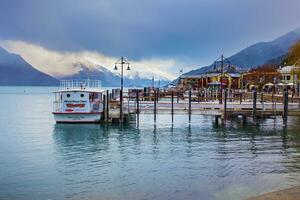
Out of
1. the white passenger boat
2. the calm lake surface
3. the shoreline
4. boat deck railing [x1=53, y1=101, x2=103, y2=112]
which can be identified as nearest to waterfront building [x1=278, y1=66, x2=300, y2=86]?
the calm lake surface

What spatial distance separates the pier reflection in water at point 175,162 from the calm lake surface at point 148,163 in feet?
0.15

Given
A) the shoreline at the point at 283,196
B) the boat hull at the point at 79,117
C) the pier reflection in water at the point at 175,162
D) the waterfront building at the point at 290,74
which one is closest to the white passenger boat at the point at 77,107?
the boat hull at the point at 79,117

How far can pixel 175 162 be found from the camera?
95.5 feet

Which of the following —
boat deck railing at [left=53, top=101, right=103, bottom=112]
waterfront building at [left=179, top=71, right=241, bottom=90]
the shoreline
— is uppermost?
waterfront building at [left=179, top=71, right=241, bottom=90]

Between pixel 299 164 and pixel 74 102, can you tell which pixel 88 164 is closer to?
pixel 299 164

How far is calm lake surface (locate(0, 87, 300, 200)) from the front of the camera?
70.6 feet

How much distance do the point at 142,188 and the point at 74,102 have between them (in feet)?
111

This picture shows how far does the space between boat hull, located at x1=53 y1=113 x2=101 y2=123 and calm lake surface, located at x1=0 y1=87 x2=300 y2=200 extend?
5676 millimetres

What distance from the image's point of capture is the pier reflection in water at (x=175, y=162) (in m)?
21.7

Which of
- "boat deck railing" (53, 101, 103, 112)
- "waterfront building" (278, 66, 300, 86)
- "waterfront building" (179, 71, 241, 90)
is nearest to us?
"boat deck railing" (53, 101, 103, 112)

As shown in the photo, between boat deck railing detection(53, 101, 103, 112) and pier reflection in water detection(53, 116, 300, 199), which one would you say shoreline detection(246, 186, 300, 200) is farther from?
boat deck railing detection(53, 101, 103, 112)

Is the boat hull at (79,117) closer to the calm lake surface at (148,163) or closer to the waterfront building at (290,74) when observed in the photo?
the calm lake surface at (148,163)

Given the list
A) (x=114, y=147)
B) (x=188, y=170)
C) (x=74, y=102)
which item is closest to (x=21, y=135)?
(x=74, y=102)

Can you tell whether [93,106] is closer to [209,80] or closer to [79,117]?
[79,117]
